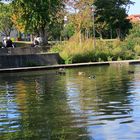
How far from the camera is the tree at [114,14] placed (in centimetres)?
8331

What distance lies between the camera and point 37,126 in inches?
394

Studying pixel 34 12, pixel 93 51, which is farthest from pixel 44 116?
pixel 34 12

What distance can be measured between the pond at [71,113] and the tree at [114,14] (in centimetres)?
6432

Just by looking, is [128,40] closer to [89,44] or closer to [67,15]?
[89,44]

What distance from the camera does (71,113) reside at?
11656 millimetres

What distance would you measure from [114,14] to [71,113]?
74.8 meters

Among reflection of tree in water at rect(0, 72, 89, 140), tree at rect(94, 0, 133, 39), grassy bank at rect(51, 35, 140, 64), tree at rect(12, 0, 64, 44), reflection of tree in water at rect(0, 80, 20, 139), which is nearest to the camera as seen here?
reflection of tree in water at rect(0, 72, 89, 140)

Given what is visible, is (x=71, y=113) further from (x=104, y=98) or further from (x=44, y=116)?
(x=104, y=98)

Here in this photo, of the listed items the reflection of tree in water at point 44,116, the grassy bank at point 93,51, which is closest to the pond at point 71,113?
the reflection of tree in water at point 44,116

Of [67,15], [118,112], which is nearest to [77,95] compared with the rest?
[118,112]

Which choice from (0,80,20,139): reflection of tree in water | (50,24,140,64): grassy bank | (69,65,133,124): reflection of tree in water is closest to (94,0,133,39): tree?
(50,24,140,64): grassy bank

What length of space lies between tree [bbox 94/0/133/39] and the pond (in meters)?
64.3

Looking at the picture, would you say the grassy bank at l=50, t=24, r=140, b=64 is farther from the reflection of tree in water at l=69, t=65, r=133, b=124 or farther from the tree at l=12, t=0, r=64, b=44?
the reflection of tree in water at l=69, t=65, r=133, b=124

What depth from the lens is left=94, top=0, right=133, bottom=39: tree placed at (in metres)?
83.3
